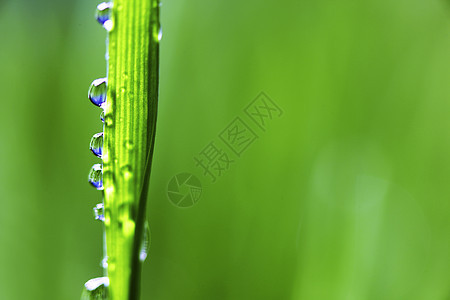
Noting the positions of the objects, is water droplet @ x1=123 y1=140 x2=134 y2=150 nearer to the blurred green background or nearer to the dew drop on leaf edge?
the dew drop on leaf edge

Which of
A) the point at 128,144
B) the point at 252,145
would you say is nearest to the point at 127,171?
the point at 128,144

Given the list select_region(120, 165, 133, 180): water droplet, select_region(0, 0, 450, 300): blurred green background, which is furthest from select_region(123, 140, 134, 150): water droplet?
select_region(0, 0, 450, 300): blurred green background

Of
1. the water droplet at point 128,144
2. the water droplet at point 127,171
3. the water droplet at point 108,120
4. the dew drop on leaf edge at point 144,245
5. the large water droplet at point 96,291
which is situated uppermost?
the water droplet at point 108,120

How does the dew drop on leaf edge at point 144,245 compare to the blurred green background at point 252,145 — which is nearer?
the dew drop on leaf edge at point 144,245

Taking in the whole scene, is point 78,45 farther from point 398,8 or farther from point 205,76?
point 398,8

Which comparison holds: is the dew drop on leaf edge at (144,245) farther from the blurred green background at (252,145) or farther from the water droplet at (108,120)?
the blurred green background at (252,145)

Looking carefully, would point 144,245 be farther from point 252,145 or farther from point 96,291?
point 252,145

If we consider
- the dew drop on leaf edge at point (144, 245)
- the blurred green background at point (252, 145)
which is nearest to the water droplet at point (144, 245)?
the dew drop on leaf edge at point (144, 245)

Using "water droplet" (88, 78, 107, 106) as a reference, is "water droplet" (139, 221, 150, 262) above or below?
below
